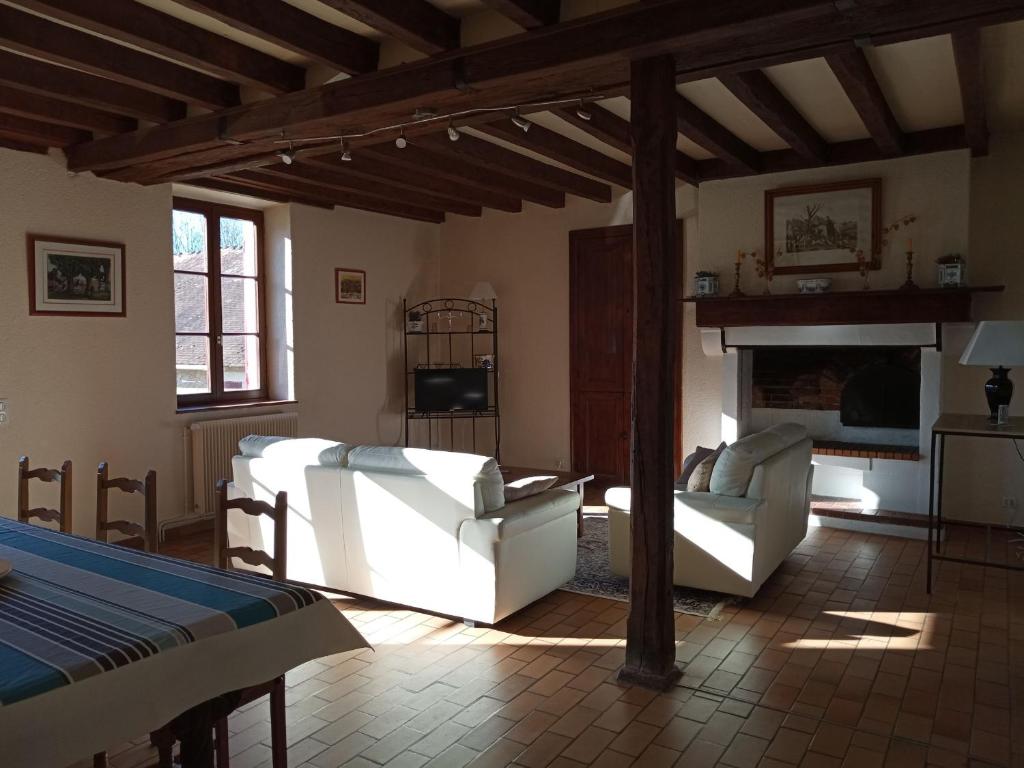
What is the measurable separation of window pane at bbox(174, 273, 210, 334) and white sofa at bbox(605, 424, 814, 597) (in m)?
3.69

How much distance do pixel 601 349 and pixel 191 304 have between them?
354 centimetres

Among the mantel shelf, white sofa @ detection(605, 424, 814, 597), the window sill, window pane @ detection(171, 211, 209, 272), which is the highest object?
window pane @ detection(171, 211, 209, 272)

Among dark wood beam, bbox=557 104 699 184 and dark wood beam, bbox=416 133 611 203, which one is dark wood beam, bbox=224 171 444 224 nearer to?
dark wood beam, bbox=416 133 611 203

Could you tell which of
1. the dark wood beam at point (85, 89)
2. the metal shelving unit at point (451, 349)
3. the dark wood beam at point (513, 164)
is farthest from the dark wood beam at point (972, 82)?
the metal shelving unit at point (451, 349)

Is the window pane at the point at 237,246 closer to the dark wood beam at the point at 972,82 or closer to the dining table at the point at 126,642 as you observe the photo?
the dining table at the point at 126,642

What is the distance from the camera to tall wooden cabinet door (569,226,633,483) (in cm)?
733

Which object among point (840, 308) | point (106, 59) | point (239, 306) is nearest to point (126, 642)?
point (106, 59)

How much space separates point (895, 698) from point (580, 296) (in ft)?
16.0

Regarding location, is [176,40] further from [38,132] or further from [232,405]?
[232,405]

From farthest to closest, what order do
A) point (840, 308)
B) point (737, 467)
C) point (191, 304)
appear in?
1. point (191, 304)
2. point (840, 308)
3. point (737, 467)

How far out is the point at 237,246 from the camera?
682 cm

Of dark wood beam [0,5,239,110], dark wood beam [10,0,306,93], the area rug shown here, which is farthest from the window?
the area rug

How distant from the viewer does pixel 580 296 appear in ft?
24.8

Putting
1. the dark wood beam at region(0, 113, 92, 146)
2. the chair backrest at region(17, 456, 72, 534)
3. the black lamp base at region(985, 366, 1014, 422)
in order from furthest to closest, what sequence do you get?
the dark wood beam at region(0, 113, 92, 146), the black lamp base at region(985, 366, 1014, 422), the chair backrest at region(17, 456, 72, 534)
